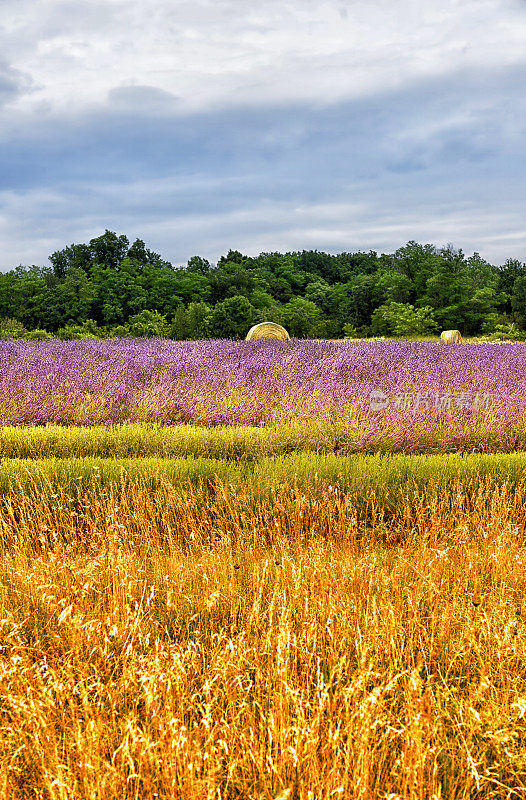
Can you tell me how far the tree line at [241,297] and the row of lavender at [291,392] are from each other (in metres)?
17.6

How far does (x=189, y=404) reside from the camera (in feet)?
24.9

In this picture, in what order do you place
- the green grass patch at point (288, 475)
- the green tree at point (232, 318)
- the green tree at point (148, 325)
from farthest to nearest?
the green tree at point (232, 318) → the green tree at point (148, 325) → the green grass patch at point (288, 475)

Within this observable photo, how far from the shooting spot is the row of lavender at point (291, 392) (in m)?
6.57

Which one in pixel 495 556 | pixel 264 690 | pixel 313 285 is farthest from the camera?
pixel 313 285

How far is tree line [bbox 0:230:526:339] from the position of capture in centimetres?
3394

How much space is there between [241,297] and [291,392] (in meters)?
27.7

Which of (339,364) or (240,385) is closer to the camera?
(240,385)

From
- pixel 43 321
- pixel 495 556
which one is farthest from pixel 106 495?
pixel 43 321

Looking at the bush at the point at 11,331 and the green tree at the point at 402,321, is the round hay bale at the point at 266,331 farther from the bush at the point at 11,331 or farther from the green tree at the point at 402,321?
the green tree at the point at 402,321

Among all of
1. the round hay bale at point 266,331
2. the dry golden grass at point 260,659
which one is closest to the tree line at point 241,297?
the round hay bale at point 266,331

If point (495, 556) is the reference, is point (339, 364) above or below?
above

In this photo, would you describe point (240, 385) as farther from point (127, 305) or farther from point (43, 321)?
point (127, 305)

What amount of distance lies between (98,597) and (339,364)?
23.4 feet

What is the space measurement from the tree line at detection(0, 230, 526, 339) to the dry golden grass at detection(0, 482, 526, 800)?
24.1m
